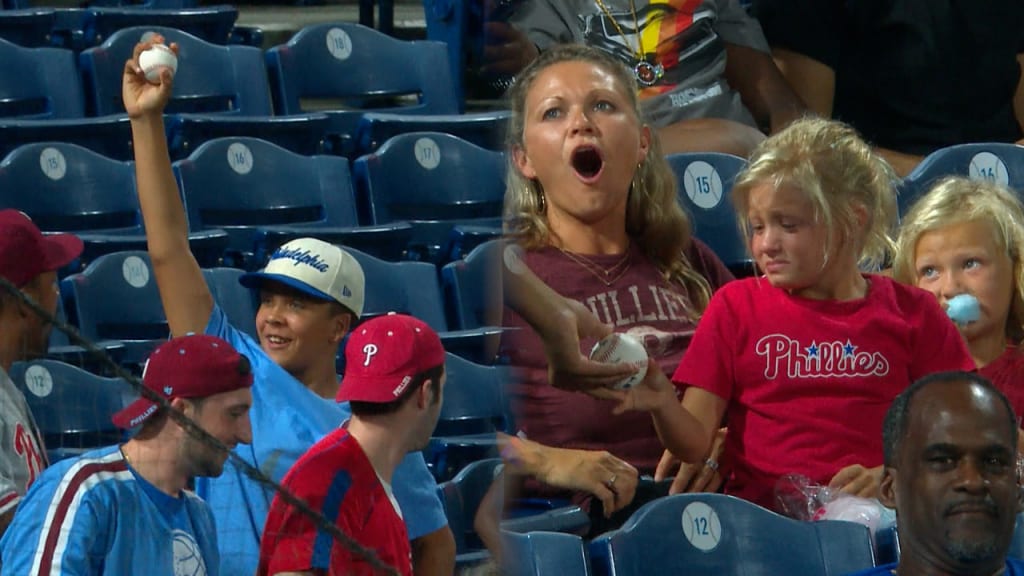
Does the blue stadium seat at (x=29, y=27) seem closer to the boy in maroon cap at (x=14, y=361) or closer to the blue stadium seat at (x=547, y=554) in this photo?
the boy in maroon cap at (x=14, y=361)

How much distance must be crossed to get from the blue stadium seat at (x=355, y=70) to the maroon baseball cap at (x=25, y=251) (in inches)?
69.3

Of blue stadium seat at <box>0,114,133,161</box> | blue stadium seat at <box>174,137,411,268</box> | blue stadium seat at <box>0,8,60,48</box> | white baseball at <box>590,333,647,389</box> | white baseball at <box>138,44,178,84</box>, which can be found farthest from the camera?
blue stadium seat at <box>0,8,60,48</box>

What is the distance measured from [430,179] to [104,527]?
7.05 ft

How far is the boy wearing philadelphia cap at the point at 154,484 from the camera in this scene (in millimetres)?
2072

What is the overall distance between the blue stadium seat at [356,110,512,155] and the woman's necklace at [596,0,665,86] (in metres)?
0.77

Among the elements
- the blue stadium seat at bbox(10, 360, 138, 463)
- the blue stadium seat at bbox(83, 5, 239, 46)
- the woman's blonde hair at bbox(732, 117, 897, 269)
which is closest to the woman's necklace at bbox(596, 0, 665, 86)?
the woman's blonde hair at bbox(732, 117, 897, 269)

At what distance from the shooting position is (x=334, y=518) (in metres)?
2.05

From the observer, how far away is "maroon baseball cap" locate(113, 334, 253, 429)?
7.27 ft

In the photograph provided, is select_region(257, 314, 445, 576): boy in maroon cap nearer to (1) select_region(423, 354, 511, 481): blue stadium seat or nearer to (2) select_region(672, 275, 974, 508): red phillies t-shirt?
(2) select_region(672, 275, 974, 508): red phillies t-shirt

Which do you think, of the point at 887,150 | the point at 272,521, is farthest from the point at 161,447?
the point at 887,150

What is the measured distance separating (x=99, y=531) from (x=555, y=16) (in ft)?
5.17

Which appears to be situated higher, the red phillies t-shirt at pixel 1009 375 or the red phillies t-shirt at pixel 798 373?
the red phillies t-shirt at pixel 798 373

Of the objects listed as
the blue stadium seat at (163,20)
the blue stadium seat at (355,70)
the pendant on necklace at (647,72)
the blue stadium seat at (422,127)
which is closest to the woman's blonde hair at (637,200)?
the pendant on necklace at (647,72)

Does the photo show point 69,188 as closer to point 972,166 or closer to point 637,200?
point 637,200
